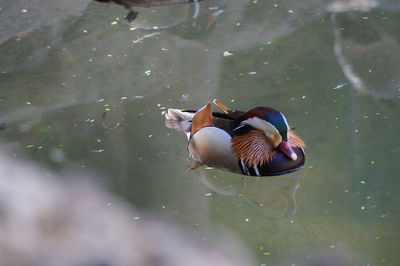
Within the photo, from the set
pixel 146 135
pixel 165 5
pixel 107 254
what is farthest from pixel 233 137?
pixel 165 5

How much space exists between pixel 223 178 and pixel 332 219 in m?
0.77

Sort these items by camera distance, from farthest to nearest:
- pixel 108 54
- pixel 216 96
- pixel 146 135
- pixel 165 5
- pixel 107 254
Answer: pixel 165 5, pixel 108 54, pixel 216 96, pixel 146 135, pixel 107 254

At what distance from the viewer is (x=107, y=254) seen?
4.16m

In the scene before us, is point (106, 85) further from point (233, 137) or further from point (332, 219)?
point (332, 219)

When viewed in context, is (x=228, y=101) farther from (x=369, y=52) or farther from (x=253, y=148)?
(x=369, y=52)

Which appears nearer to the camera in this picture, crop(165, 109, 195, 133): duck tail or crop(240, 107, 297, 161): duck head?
crop(240, 107, 297, 161): duck head

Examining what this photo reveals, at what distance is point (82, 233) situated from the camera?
4.33 m

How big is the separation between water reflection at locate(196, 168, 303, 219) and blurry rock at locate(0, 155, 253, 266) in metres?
0.40

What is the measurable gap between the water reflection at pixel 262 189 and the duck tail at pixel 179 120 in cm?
33

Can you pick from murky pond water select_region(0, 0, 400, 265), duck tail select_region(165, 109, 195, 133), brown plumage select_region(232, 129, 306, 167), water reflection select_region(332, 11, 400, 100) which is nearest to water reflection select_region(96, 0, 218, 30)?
murky pond water select_region(0, 0, 400, 265)

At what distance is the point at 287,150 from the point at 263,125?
221 millimetres

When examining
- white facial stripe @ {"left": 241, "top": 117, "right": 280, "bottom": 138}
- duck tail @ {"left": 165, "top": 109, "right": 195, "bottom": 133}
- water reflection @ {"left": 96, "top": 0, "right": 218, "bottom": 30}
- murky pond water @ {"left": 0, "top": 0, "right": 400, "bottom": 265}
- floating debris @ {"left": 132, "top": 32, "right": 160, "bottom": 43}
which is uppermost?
white facial stripe @ {"left": 241, "top": 117, "right": 280, "bottom": 138}

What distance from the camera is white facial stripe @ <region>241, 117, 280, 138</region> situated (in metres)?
4.58

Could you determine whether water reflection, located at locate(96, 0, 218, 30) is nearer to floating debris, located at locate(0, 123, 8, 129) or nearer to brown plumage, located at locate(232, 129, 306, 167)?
floating debris, located at locate(0, 123, 8, 129)
